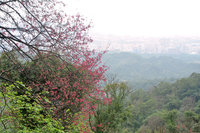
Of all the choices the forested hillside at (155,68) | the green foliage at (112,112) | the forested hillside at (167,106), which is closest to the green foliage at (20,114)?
the green foliage at (112,112)

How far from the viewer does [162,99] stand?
46.3 metres

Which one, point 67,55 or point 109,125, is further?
point 109,125

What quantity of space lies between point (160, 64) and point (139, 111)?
419ft

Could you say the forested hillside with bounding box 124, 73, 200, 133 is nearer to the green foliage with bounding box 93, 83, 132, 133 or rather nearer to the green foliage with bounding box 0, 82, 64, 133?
the green foliage with bounding box 93, 83, 132, 133

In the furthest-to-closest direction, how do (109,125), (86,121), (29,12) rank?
(109,125) → (86,121) → (29,12)

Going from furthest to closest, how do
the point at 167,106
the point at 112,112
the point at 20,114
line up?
the point at 167,106, the point at 112,112, the point at 20,114

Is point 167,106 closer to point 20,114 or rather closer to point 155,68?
point 20,114

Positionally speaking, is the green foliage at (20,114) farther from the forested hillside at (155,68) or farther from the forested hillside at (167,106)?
the forested hillside at (155,68)

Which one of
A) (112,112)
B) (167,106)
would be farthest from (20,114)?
(167,106)

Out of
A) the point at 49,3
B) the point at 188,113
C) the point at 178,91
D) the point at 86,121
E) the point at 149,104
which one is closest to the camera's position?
the point at 49,3

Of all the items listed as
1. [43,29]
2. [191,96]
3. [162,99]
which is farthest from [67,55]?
[191,96]

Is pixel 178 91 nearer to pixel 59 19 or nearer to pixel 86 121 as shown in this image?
pixel 86 121

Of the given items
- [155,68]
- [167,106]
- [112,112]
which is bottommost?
[167,106]

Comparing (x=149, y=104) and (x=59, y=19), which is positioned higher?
(x=59, y=19)
